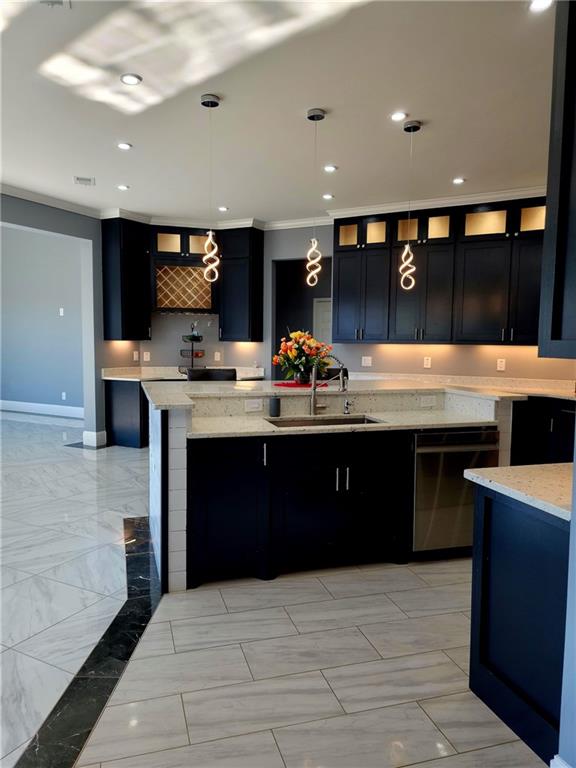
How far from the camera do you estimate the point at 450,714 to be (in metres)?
1.98

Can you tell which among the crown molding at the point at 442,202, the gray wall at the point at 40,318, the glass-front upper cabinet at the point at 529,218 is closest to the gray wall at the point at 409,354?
the crown molding at the point at 442,202

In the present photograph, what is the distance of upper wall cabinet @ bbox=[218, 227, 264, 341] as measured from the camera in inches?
279

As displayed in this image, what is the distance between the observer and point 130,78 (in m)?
3.05

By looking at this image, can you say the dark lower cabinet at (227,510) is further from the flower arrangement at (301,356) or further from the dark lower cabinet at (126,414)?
the dark lower cabinet at (126,414)

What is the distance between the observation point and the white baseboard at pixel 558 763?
156 centimetres

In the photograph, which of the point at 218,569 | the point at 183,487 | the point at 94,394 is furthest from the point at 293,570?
the point at 94,394

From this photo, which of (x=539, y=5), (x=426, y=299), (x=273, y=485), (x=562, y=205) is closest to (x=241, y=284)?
(x=426, y=299)

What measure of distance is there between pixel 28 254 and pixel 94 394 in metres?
3.44

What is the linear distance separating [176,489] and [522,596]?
1820 mm

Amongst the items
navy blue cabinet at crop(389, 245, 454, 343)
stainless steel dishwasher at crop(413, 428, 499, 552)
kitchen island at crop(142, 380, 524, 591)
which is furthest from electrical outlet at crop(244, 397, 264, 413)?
navy blue cabinet at crop(389, 245, 454, 343)

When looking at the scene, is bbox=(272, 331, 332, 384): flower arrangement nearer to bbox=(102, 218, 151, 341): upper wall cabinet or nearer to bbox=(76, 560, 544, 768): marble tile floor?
bbox=(76, 560, 544, 768): marble tile floor

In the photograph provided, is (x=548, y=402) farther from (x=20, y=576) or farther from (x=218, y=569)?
(x=20, y=576)

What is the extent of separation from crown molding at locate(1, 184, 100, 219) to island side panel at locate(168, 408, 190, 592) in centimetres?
409

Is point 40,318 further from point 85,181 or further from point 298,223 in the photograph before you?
point 298,223
